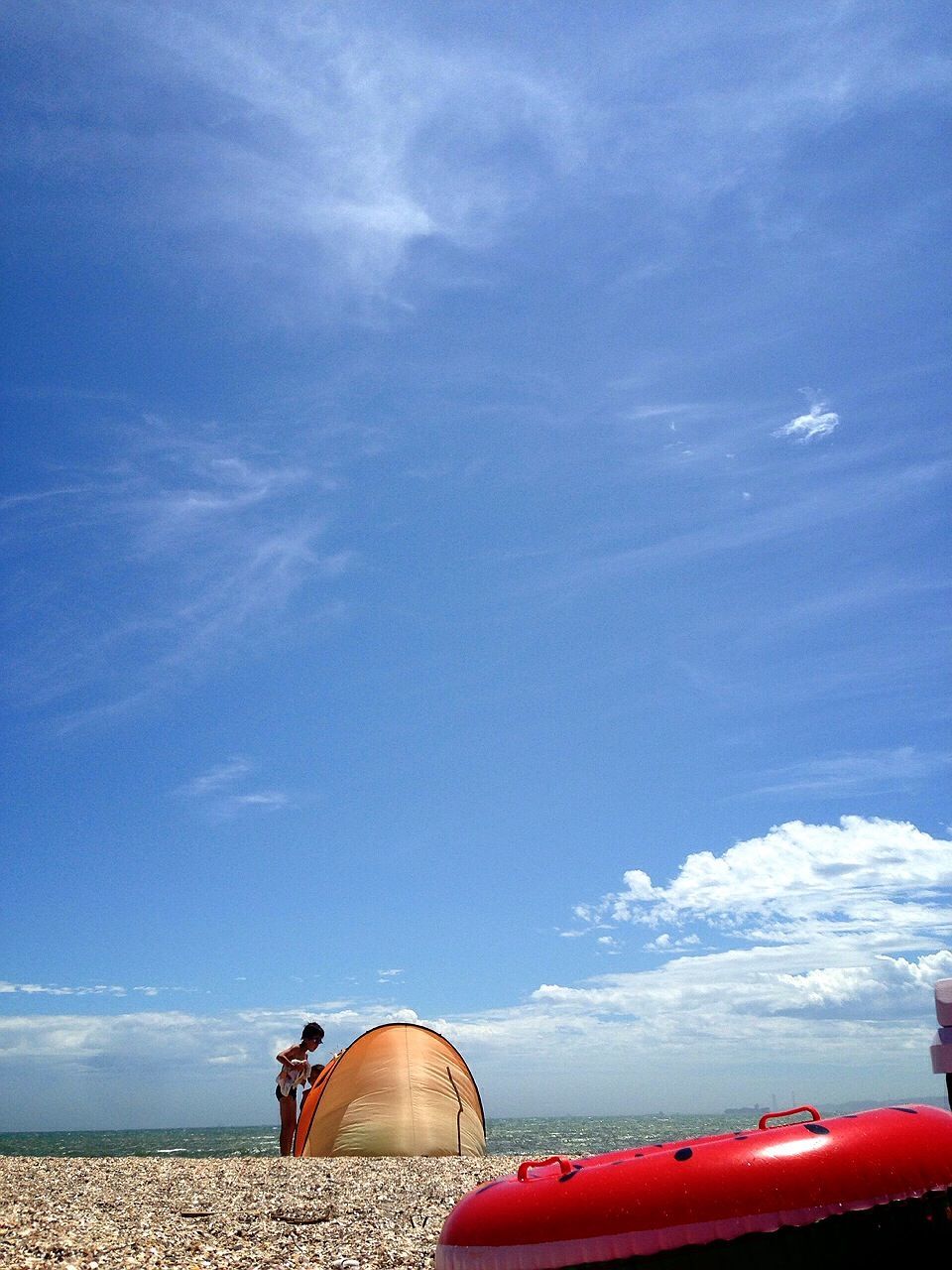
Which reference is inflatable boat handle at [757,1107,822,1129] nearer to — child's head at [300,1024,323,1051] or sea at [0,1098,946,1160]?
sea at [0,1098,946,1160]

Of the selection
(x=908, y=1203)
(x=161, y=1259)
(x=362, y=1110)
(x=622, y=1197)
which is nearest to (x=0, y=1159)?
(x=362, y=1110)

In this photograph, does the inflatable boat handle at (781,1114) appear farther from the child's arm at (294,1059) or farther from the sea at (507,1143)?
the child's arm at (294,1059)

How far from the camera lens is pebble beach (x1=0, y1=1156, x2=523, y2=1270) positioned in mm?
7000

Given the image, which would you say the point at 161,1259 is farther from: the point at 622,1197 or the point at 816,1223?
the point at 816,1223

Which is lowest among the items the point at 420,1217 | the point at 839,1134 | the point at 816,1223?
the point at 420,1217

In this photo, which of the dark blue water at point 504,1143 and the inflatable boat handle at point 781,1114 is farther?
the dark blue water at point 504,1143

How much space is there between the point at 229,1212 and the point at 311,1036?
6.96 m

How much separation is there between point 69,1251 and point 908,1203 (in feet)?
18.9

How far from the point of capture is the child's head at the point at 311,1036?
15.5 meters

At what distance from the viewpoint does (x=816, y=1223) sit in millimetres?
4566

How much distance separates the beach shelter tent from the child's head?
63 cm

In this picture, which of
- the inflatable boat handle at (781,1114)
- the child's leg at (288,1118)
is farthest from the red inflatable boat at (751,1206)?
the child's leg at (288,1118)

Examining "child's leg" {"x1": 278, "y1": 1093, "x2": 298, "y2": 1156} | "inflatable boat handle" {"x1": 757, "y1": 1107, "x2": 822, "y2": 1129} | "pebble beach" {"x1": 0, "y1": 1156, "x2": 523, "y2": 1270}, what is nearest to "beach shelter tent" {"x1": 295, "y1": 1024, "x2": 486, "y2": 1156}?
"child's leg" {"x1": 278, "y1": 1093, "x2": 298, "y2": 1156}

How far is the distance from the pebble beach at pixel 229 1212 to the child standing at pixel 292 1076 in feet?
9.14
